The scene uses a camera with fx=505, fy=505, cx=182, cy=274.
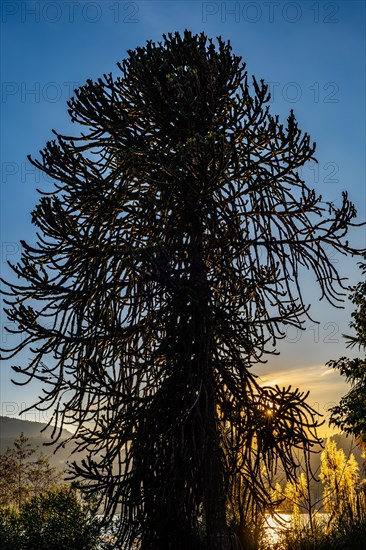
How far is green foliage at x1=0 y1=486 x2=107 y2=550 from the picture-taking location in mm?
8586

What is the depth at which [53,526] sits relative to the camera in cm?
878

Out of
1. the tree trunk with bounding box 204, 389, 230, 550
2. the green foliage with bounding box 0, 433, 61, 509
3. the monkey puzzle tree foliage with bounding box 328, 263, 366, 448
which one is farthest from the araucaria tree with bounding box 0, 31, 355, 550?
Result: the green foliage with bounding box 0, 433, 61, 509

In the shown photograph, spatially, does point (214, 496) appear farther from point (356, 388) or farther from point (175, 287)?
point (356, 388)

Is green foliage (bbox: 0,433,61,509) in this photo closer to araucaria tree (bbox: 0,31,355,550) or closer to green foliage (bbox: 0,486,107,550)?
green foliage (bbox: 0,486,107,550)

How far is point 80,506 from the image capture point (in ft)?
30.0

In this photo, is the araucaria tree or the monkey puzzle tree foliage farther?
the monkey puzzle tree foliage

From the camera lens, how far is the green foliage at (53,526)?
8.59 m

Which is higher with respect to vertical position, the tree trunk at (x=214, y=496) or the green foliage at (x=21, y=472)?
the green foliage at (x=21, y=472)

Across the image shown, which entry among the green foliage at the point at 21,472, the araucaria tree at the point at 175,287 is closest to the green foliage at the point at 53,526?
the araucaria tree at the point at 175,287

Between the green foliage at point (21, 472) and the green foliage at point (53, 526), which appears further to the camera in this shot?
the green foliage at point (21, 472)

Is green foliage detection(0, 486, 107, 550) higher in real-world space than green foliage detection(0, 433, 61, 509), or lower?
lower

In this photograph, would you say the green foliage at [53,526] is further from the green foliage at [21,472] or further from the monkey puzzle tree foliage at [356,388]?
the green foliage at [21,472]

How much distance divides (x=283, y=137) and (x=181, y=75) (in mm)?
1668

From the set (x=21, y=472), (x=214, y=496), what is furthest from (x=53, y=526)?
(x=21, y=472)
